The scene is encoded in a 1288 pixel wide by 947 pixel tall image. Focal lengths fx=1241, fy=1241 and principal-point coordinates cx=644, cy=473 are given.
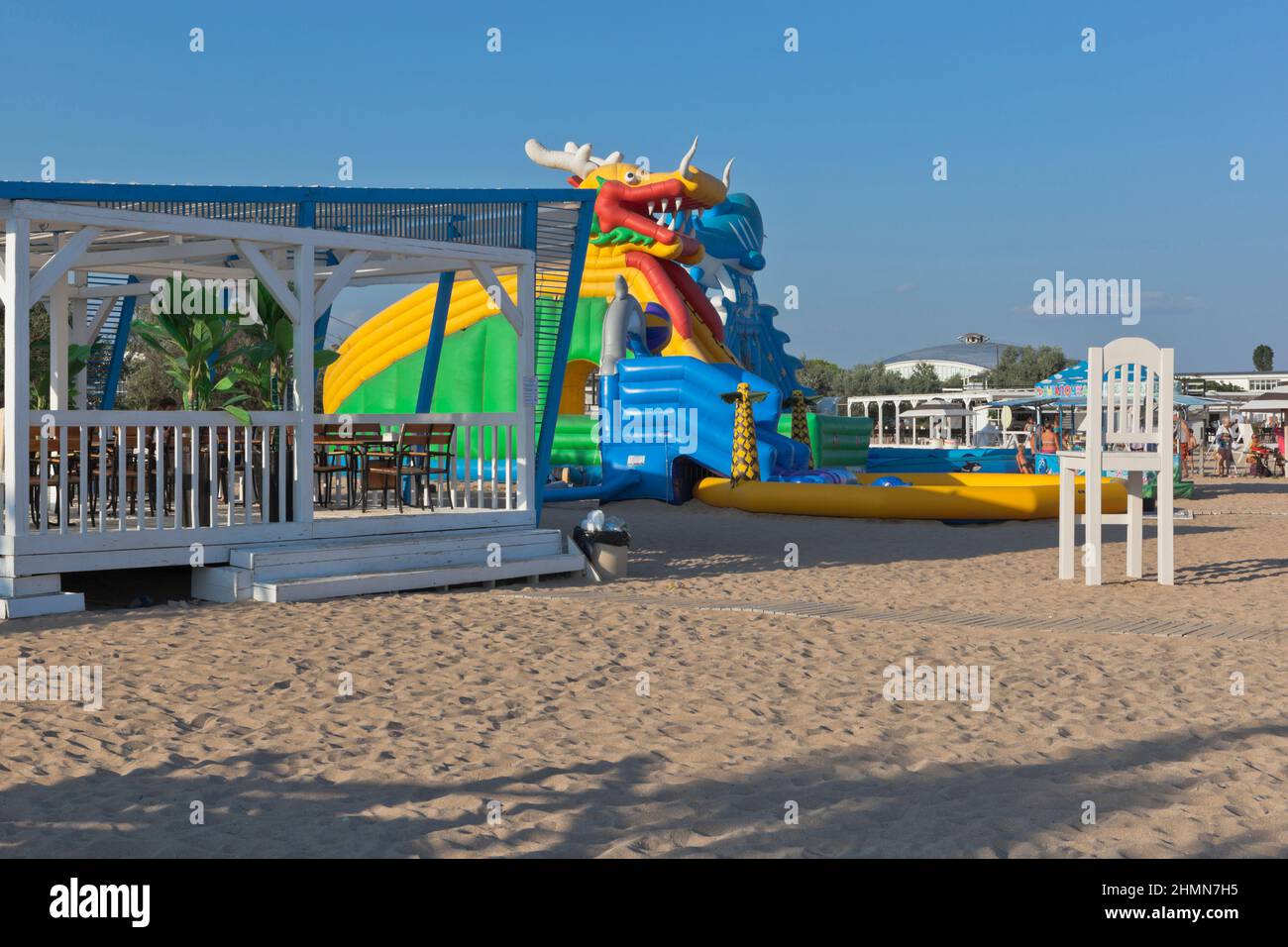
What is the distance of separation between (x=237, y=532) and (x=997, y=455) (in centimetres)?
2127

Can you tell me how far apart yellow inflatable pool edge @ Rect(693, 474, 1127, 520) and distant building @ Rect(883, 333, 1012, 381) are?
8443cm

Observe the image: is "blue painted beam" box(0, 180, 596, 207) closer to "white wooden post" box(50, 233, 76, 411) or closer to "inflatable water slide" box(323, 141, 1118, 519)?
"white wooden post" box(50, 233, 76, 411)

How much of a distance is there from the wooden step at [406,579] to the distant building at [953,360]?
92162 millimetres

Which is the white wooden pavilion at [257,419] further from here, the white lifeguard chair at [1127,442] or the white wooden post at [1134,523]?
the white wooden post at [1134,523]

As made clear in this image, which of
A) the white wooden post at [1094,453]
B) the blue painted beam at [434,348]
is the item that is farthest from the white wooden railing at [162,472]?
the white wooden post at [1094,453]

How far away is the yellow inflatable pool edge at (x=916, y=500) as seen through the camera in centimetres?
1644

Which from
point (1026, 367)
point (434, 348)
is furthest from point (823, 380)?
point (434, 348)

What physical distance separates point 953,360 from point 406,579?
10634cm

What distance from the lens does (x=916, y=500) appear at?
648 inches

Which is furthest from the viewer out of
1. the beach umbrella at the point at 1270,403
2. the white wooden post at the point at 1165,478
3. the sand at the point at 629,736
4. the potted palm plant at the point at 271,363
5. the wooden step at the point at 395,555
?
the beach umbrella at the point at 1270,403

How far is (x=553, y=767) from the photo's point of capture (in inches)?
188

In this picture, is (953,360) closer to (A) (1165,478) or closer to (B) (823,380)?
(B) (823,380)

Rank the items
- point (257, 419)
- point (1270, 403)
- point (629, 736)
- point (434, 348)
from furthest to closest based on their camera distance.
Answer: point (1270, 403)
point (434, 348)
point (257, 419)
point (629, 736)
